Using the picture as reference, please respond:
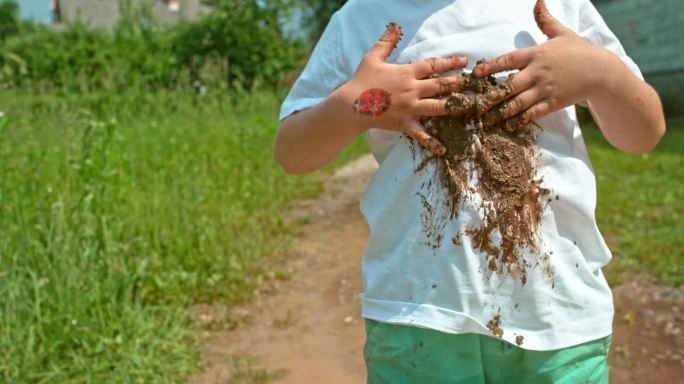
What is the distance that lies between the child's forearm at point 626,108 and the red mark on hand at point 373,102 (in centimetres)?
36

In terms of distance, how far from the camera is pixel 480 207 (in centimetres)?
120

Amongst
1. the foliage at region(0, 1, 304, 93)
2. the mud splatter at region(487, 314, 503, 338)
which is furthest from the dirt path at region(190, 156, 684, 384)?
the foliage at region(0, 1, 304, 93)

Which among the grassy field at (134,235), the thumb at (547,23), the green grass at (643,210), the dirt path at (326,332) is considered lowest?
the dirt path at (326,332)

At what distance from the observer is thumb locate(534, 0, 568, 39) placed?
1164mm

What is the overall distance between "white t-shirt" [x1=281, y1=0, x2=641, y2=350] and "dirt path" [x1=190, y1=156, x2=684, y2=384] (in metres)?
1.85

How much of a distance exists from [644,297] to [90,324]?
2854 millimetres

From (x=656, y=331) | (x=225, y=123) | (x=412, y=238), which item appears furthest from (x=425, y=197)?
(x=225, y=123)

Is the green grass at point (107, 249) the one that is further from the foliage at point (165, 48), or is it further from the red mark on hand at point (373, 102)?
the foliage at point (165, 48)

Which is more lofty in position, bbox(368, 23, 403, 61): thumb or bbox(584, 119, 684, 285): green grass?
bbox(368, 23, 403, 61): thumb

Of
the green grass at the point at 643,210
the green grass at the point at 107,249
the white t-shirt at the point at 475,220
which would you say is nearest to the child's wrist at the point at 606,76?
the white t-shirt at the point at 475,220

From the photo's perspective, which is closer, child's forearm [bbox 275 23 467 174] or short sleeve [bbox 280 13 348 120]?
child's forearm [bbox 275 23 467 174]

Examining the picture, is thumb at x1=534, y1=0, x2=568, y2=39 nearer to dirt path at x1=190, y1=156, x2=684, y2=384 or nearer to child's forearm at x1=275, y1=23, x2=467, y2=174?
child's forearm at x1=275, y1=23, x2=467, y2=174

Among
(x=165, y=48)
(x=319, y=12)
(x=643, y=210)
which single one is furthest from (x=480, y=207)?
(x=319, y=12)

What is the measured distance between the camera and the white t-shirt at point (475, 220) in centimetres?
117
